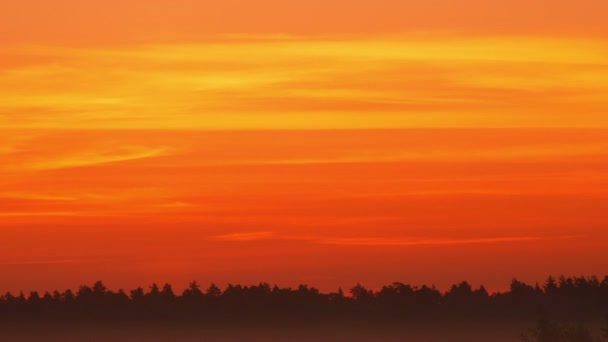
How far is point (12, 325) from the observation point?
19450 cm

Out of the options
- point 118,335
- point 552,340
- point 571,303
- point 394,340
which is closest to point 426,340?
point 394,340

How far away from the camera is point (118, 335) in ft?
644

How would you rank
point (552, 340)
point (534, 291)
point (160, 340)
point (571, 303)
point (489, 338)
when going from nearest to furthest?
1. point (552, 340)
2. point (571, 303)
3. point (489, 338)
4. point (534, 291)
5. point (160, 340)

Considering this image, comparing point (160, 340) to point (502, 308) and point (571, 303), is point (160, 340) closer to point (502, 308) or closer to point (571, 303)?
point (502, 308)

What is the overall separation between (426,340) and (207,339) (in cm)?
2386

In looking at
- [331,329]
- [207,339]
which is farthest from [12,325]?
[331,329]

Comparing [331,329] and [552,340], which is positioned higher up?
[331,329]

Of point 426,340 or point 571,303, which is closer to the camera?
point 571,303

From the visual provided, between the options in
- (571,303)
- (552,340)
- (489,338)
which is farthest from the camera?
(489,338)

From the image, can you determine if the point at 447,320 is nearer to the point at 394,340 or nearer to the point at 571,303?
the point at 394,340

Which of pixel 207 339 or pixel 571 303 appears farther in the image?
pixel 207 339

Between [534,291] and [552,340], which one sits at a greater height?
[534,291]

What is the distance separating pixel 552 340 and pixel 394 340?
94607mm

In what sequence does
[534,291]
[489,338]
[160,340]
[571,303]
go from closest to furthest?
[571,303], [489,338], [534,291], [160,340]
